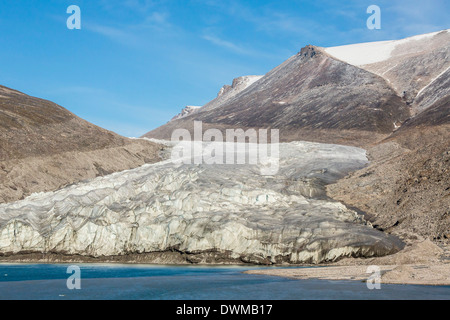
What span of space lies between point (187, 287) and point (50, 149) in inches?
2274

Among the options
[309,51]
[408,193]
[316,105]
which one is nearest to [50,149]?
[408,193]

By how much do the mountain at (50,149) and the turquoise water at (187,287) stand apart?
3270 cm

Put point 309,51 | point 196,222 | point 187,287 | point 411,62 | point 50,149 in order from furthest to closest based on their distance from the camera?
point 309,51 < point 411,62 < point 50,149 < point 196,222 < point 187,287

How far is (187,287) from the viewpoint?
2708cm

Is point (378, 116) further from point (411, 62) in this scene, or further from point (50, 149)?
point (50, 149)

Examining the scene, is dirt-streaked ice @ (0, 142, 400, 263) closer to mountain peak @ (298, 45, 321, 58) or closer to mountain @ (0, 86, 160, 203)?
mountain @ (0, 86, 160, 203)

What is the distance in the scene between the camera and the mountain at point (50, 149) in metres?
A: 65.9

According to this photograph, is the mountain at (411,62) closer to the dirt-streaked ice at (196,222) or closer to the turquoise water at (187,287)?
the dirt-streaked ice at (196,222)

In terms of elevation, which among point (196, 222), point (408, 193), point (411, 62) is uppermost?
point (411, 62)

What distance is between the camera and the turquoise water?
926 inches

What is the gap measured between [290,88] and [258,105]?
40.5ft

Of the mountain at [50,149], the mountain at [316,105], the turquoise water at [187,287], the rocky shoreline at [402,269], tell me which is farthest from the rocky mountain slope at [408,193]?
the mountain at [316,105]

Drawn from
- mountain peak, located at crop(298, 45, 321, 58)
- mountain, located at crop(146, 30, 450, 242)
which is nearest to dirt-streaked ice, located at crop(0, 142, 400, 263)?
mountain, located at crop(146, 30, 450, 242)
